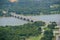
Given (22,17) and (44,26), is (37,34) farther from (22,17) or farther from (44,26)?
(22,17)

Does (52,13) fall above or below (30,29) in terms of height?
above

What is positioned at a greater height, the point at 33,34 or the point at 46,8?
the point at 46,8

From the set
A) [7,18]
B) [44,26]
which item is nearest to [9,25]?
[7,18]

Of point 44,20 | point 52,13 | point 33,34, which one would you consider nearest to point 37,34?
point 33,34

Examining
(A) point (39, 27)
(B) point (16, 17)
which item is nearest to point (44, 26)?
(A) point (39, 27)

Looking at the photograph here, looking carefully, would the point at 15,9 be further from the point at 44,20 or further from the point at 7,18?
the point at 44,20

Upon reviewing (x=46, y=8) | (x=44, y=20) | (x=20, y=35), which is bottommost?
(x=20, y=35)

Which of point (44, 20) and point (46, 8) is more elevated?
point (46, 8)

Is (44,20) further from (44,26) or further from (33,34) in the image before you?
(33,34)
